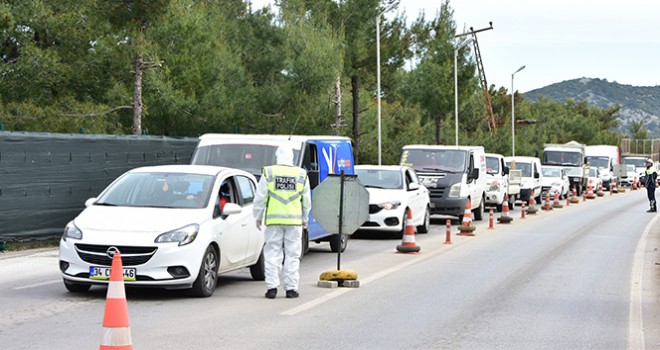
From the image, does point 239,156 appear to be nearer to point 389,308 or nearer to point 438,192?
point 389,308

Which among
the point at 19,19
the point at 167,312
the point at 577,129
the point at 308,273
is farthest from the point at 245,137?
the point at 577,129

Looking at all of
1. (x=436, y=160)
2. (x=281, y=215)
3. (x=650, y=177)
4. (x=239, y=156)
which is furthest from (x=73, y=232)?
(x=650, y=177)

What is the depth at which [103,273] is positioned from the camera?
11438 millimetres

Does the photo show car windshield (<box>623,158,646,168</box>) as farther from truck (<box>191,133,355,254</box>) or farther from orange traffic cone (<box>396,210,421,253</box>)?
truck (<box>191,133,355,254</box>)

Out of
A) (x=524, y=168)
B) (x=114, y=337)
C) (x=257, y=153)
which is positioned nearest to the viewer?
(x=114, y=337)

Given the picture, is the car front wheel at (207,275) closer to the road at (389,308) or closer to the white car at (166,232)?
the white car at (166,232)

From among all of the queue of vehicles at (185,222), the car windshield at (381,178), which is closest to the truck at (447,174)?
the car windshield at (381,178)

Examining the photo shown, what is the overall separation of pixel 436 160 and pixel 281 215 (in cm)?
1889

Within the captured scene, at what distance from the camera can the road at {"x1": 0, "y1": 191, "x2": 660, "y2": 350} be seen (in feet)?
31.0

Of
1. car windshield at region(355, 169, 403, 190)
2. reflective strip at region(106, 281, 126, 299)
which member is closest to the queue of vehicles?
reflective strip at region(106, 281, 126, 299)

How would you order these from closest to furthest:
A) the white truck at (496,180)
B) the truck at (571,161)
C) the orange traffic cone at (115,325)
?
the orange traffic cone at (115,325)
the white truck at (496,180)
the truck at (571,161)

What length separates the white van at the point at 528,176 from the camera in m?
41.5

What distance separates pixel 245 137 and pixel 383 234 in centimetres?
865

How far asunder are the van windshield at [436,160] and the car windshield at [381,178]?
5359 millimetres
